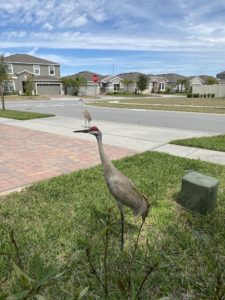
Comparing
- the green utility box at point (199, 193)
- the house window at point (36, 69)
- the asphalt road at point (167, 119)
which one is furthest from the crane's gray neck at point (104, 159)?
the house window at point (36, 69)

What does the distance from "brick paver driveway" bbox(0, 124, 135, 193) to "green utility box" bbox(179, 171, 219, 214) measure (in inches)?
110

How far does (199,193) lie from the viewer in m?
4.04

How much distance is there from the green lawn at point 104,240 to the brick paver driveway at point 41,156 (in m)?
0.67

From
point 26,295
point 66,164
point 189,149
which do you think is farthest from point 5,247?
point 189,149

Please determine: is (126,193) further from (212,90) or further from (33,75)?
(33,75)

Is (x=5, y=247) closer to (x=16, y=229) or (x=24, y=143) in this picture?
(x=16, y=229)

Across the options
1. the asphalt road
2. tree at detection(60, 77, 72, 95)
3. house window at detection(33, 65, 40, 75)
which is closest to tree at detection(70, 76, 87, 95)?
tree at detection(60, 77, 72, 95)

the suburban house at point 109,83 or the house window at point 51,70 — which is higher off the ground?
the house window at point 51,70

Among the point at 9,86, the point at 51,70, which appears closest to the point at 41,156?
the point at 9,86

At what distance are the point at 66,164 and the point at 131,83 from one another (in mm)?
64200

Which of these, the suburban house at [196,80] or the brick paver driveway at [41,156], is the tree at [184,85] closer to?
the suburban house at [196,80]

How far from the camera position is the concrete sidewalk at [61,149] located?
616 centimetres

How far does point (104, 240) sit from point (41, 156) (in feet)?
14.9

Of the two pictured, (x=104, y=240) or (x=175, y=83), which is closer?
(x=104, y=240)
